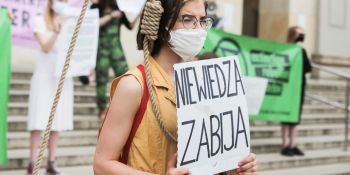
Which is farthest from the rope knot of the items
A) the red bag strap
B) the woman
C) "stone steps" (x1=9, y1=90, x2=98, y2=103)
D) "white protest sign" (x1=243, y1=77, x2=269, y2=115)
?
"stone steps" (x1=9, y1=90, x2=98, y2=103)

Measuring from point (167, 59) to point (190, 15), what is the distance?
0.54 ft

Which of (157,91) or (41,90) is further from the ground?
(157,91)

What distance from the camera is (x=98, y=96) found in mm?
6820

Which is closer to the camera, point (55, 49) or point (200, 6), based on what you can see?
point (200, 6)

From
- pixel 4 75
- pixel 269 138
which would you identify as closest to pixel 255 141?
pixel 269 138

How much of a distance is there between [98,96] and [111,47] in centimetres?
57

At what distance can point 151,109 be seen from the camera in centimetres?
187

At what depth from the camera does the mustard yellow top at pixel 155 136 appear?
6.17 ft

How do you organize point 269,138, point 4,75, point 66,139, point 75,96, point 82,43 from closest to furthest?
1. point 4,75
2. point 82,43
3. point 66,139
4. point 75,96
5. point 269,138

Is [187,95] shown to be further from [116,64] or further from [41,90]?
[116,64]

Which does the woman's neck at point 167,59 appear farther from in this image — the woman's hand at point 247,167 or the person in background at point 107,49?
the person in background at point 107,49

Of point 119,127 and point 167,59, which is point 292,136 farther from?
point 119,127

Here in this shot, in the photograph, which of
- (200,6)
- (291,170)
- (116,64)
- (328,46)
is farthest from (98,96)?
(328,46)

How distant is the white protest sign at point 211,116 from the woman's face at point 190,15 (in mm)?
128
